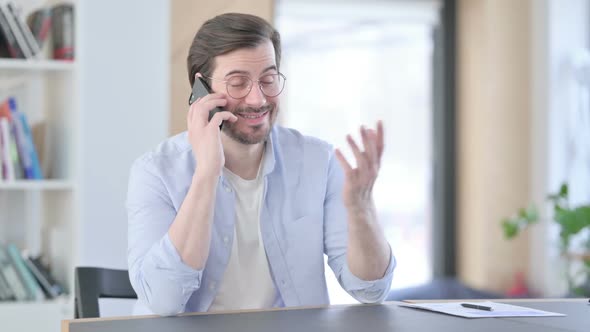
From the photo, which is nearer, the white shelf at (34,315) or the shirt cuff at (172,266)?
the shirt cuff at (172,266)

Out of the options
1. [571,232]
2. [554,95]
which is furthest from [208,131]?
[554,95]

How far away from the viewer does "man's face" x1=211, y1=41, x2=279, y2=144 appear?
2.03 m

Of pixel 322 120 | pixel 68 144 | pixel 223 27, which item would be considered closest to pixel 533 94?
pixel 322 120

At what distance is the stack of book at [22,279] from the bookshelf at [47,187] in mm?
35

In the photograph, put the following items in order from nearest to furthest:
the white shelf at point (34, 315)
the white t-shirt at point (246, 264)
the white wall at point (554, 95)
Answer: the white t-shirt at point (246, 264) → the white shelf at point (34, 315) → the white wall at point (554, 95)

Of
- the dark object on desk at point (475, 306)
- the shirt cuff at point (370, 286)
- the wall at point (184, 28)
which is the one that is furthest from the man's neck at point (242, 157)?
the wall at point (184, 28)

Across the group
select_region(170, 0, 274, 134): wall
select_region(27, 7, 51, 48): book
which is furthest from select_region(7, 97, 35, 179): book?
select_region(170, 0, 274, 134): wall

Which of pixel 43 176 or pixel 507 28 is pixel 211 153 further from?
pixel 507 28

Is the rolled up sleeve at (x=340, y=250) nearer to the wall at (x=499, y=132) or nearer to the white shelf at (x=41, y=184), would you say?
the white shelf at (x=41, y=184)

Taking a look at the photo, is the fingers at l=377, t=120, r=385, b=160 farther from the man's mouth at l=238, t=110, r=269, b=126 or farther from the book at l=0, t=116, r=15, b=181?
the book at l=0, t=116, r=15, b=181

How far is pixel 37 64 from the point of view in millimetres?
2961

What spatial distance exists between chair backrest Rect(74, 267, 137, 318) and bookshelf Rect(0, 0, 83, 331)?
3.05 ft

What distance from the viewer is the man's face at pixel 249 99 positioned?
203 cm

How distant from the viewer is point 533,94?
477 cm
